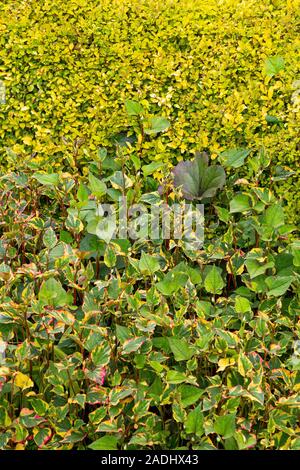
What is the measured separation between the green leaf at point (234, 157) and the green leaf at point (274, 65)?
15.7 inches

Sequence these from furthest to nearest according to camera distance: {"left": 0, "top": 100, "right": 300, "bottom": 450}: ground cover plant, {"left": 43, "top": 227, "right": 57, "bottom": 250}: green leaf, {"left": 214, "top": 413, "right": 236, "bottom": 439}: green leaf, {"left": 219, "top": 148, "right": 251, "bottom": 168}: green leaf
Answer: {"left": 219, "top": 148, "right": 251, "bottom": 168}: green leaf
{"left": 43, "top": 227, "right": 57, "bottom": 250}: green leaf
{"left": 0, "top": 100, "right": 300, "bottom": 450}: ground cover plant
{"left": 214, "top": 413, "right": 236, "bottom": 439}: green leaf

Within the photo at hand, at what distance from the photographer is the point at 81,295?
3238mm

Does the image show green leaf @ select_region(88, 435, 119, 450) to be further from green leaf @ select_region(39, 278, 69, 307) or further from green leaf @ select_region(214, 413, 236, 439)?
green leaf @ select_region(39, 278, 69, 307)

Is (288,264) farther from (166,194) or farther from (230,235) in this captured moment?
(166,194)

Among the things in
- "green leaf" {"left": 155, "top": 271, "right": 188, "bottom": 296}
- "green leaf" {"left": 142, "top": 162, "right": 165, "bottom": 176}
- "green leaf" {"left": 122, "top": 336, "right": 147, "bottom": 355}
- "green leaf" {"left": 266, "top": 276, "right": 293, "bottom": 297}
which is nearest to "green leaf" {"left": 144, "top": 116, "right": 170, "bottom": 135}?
"green leaf" {"left": 142, "top": 162, "right": 165, "bottom": 176}

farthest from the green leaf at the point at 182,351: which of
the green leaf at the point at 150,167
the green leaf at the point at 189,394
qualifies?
the green leaf at the point at 150,167

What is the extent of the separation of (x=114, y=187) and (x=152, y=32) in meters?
0.84

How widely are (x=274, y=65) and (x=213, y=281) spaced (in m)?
1.16

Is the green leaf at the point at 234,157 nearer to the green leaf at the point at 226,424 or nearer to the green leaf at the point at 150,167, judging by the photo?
the green leaf at the point at 150,167

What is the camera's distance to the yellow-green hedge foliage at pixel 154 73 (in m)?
3.56

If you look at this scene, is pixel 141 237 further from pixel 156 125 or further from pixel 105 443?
pixel 105 443

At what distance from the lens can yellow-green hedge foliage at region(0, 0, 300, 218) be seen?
3562mm

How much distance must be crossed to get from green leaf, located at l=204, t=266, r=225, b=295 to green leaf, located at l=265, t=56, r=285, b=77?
1.08 m

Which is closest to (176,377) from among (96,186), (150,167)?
(96,186)
